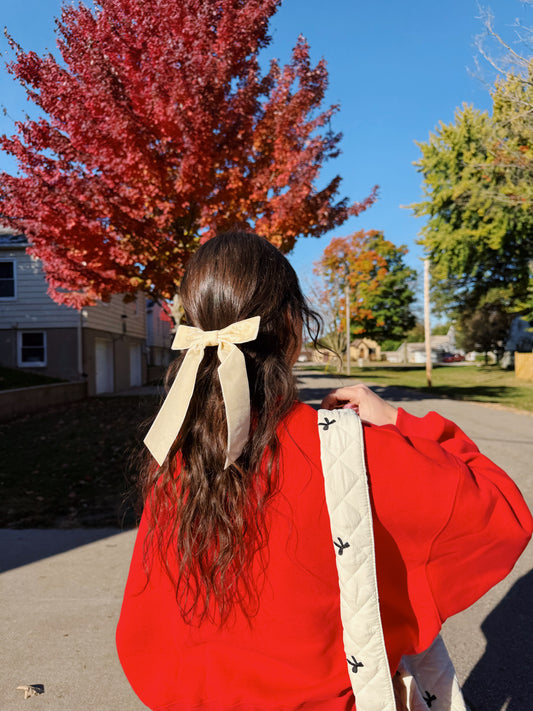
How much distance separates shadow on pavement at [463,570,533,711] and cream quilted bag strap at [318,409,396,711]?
1.89 m

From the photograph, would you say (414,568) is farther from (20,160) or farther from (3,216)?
(3,216)

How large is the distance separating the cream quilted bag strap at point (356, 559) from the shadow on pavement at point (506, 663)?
189 cm

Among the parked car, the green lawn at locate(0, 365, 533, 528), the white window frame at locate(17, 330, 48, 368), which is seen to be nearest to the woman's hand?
the green lawn at locate(0, 365, 533, 528)

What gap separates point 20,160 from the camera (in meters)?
7.82

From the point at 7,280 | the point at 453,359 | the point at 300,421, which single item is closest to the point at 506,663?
the point at 300,421

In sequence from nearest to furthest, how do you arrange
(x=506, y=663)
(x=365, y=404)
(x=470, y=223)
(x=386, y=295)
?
(x=365, y=404) < (x=506, y=663) < (x=470, y=223) < (x=386, y=295)

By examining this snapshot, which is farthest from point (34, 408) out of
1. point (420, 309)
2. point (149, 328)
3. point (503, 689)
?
point (420, 309)

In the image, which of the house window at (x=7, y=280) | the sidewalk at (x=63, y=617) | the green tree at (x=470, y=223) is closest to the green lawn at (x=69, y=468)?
the sidewalk at (x=63, y=617)

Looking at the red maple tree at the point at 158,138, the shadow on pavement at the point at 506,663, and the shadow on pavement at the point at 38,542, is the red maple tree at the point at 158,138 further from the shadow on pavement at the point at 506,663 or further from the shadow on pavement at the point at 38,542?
the shadow on pavement at the point at 506,663

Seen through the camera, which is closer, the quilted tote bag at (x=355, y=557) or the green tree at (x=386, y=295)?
the quilted tote bag at (x=355, y=557)

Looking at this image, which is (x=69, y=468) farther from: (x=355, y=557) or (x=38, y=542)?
(x=355, y=557)

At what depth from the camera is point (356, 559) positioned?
0.95m

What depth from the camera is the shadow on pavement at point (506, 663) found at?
2406 mm

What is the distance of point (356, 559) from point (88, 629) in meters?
2.72
